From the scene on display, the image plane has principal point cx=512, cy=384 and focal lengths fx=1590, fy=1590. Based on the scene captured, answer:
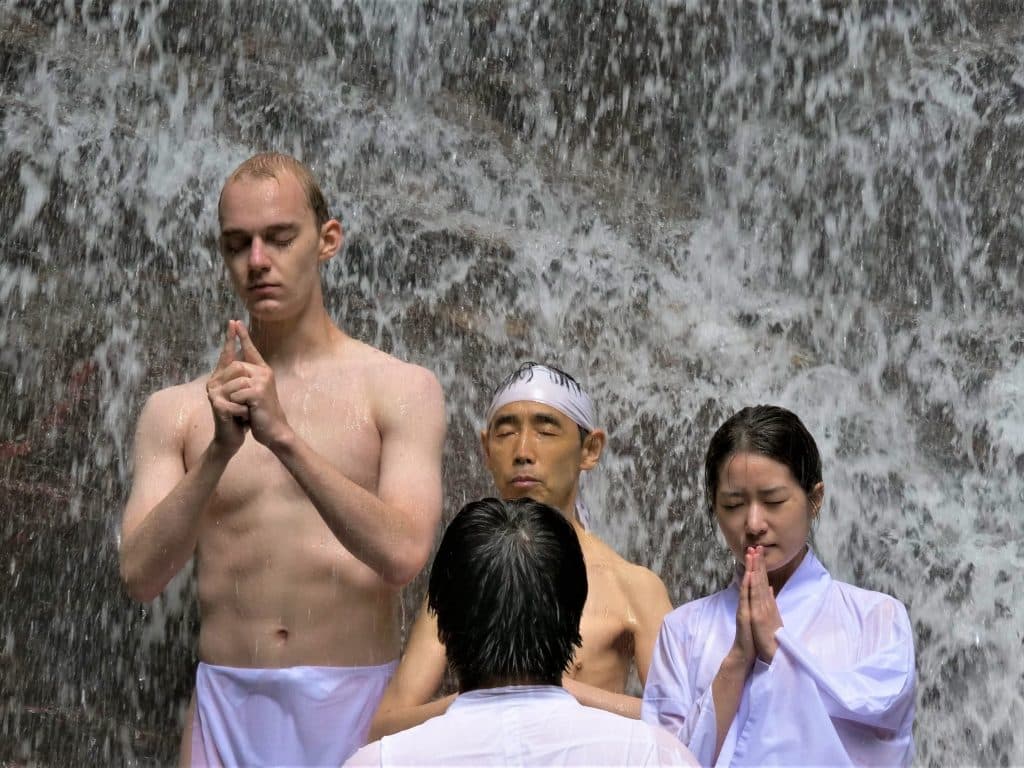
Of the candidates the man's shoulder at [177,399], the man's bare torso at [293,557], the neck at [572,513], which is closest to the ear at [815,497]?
the neck at [572,513]

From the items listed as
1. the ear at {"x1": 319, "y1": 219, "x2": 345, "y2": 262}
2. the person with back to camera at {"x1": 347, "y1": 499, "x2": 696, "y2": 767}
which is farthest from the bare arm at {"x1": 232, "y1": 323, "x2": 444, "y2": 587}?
the person with back to camera at {"x1": 347, "y1": 499, "x2": 696, "y2": 767}

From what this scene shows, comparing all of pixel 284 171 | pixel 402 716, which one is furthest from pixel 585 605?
pixel 284 171

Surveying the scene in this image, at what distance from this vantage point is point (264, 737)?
3.44 m

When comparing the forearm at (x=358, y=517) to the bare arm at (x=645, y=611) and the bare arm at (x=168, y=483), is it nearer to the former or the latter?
the bare arm at (x=168, y=483)

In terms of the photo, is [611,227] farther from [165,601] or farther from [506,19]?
[165,601]

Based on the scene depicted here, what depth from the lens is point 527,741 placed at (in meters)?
2.06

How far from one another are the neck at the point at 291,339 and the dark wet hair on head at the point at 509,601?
5.34 feet

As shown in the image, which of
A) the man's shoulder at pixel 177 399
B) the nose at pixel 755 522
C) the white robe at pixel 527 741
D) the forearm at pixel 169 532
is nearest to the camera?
the white robe at pixel 527 741

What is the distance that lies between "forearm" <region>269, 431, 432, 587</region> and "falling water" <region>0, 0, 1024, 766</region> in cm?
171

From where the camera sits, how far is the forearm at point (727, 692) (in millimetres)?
2961

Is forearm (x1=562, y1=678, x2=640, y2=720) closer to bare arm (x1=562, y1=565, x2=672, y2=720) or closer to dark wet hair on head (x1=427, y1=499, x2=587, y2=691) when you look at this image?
bare arm (x1=562, y1=565, x2=672, y2=720)

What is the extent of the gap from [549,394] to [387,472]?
63 centimetres

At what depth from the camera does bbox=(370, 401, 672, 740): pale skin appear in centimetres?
347

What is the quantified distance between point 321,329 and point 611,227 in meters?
2.42
